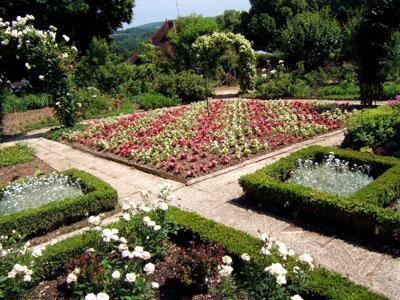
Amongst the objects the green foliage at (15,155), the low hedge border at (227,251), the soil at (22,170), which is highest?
the green foliage at (15,155)

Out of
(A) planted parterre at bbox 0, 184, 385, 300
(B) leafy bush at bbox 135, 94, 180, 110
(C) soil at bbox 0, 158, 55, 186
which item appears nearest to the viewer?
(A) planted parterre at bbox 0, 184, 385, 300

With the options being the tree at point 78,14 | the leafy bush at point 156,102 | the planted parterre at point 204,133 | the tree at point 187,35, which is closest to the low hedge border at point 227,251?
the planted parterre at point 204,133

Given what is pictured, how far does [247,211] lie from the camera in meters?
6.09

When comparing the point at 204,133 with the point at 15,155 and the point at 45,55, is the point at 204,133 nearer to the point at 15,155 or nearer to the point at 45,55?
the point at 15,155

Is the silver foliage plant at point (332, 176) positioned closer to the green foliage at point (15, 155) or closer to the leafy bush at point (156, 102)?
the green foliage at point (15, 155)

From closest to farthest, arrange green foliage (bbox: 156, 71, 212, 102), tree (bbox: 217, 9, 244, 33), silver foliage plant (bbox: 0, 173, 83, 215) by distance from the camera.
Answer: silver foliage plant (bbox: 0, 173, 83, 215)
green foliage (bbox: 156, 71, 212, 102)
tree (bbox: 217, 9, 244, 33)

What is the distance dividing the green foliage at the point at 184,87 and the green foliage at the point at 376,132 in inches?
364

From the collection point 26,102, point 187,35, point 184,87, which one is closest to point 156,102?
point 184,87

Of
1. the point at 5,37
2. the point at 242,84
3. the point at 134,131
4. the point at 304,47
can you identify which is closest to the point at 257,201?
the point at 134,131

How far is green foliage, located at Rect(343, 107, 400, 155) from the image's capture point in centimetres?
756

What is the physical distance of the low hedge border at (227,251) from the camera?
366 centimetres

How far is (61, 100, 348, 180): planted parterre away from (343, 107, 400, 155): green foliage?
1.41 m

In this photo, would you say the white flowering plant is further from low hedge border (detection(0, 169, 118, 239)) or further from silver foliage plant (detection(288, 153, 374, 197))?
silver foliage plant (detection(288, 153, 374, 197))

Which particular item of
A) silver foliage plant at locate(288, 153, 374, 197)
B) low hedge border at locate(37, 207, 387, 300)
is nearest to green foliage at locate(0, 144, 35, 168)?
low hedge border at locate(37, 207, 387, 300)
